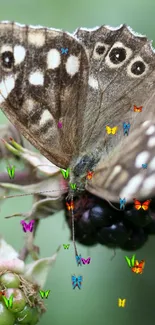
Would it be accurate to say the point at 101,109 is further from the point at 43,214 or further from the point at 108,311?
the point at 108,311

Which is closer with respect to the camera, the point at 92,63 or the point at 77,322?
the point at 92,63

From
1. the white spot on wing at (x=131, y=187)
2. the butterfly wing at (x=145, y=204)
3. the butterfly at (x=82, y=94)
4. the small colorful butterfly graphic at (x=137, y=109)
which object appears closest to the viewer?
the white spot on wing at (x=131, y=187)

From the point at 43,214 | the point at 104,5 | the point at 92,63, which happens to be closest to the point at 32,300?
the point at 43,214

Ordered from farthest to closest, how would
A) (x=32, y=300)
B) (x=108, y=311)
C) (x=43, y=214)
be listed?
1. (x=108, y=311)
2. (x=43, y=214)
3. (x=32, y=300)

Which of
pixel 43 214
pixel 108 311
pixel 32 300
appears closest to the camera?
pixel 32 300

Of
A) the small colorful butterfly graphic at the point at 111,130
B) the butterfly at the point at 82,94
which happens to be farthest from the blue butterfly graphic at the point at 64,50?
the small colorful butterfly graphic at the point at 111,130

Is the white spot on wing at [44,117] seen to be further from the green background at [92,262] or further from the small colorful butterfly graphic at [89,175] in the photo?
the green background at [92,262]

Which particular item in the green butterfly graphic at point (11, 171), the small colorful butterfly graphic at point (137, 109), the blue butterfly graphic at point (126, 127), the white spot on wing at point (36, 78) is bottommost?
the green butterfly graphic at point (11, 171)
